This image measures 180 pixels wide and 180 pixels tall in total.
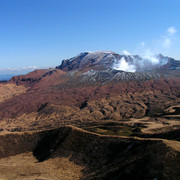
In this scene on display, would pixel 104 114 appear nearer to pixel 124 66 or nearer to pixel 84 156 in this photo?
pixel 84 156

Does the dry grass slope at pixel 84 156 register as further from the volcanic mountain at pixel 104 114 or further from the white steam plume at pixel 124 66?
the white steam plume at pixel 124 66

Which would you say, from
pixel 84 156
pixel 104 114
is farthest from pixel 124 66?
pixel 84 156

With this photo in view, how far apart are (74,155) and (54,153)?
4.96m

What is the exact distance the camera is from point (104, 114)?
98.9m

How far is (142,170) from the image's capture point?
22.9 metres

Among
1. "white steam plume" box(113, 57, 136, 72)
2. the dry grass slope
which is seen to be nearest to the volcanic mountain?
the dry grass slope

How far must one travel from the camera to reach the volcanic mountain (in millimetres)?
32969

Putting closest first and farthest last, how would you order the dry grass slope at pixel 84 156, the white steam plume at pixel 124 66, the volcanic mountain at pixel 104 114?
the dry grass slope at pixel 84 156, the volcanic mountain at pixel 104 114, the white steam plume at pixel 124 66

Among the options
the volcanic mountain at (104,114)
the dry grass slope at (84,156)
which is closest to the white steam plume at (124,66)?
the volcanic mountain at (104,114)

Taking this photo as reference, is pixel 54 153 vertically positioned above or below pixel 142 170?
below

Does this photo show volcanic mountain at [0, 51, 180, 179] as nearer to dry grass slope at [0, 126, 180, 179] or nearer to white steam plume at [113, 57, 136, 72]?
dry grass slope at [0, 126, 180, 179]

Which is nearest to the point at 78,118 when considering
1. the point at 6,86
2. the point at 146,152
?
the point at 146,152

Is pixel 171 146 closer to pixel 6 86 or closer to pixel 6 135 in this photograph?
pixel 6 135

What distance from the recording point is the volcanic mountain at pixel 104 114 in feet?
108
